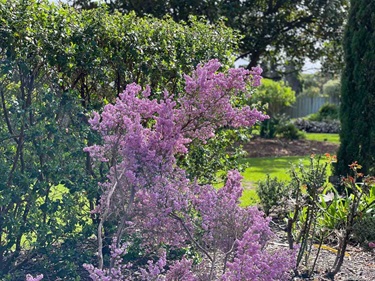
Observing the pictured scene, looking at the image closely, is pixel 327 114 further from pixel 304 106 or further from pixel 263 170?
pixel 263 170

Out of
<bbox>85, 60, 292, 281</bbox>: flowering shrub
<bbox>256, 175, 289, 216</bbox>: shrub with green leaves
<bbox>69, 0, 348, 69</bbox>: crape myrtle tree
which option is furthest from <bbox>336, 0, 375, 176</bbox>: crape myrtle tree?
<bbox>69, 0, 348, 69</bbox>: crape myrtle tree

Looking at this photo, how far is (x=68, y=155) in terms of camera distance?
3494mm

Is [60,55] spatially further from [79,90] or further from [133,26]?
[133,26]

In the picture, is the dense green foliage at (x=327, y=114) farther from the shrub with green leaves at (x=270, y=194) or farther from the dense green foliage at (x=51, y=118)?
the dense green foliage at (x=51, y=118)

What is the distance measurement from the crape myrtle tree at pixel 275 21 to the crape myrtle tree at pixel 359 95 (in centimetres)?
661

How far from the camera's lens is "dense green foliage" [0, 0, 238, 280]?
3307 mm

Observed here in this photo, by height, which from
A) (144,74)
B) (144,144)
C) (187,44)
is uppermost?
(187,44)

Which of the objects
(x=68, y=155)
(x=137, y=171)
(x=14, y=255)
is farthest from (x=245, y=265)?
(x=14, y=255)

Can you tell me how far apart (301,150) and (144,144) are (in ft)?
44.3

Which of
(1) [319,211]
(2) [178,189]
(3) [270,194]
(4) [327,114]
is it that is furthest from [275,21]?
(2) [178,189]

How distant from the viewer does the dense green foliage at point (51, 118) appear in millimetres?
3307

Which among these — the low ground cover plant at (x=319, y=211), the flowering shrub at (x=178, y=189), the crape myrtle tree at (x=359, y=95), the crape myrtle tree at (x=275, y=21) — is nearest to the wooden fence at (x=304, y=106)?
the crape myrtle tree at (x=275, y=21)

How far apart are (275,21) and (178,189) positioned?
14176 millimetres

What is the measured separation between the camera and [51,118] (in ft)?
11.1
